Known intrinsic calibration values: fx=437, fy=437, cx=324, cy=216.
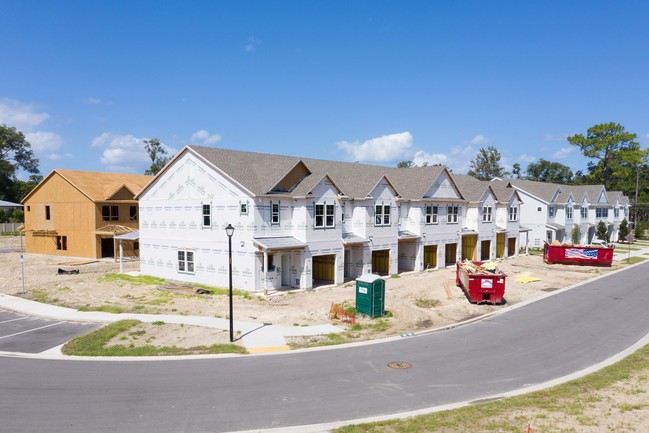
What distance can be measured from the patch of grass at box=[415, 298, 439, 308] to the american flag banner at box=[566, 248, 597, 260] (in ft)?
76.7

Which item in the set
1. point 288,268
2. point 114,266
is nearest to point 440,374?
point 288,268

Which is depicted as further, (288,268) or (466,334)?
(288,268)

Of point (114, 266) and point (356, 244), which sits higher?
point (356, 244)

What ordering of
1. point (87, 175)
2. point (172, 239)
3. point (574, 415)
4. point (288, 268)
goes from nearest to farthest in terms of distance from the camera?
point (574, 415), point (288, 268), point (172, 239), point (87, 175)

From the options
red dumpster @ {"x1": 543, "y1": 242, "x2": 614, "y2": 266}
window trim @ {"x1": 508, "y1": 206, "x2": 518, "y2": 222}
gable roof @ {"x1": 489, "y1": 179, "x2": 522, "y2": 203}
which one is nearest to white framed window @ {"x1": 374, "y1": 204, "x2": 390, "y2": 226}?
gable roof @ {"x1": 489, "y1": 179, "x2": 522, "y2": 203}

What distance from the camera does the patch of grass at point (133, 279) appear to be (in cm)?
2992

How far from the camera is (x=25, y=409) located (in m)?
10.8

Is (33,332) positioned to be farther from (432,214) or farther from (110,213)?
(432,214)

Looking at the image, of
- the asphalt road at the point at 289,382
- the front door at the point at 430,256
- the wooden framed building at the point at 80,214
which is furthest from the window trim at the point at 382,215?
the wooden framed building at the point at 80,214

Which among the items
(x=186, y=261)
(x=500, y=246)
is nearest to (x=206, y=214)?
(x=186, y=261)

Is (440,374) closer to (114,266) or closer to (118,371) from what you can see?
(118,371)

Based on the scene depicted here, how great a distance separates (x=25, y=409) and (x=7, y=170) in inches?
3708

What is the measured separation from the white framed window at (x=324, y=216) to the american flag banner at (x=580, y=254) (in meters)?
25.6

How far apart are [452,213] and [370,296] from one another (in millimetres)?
22771
